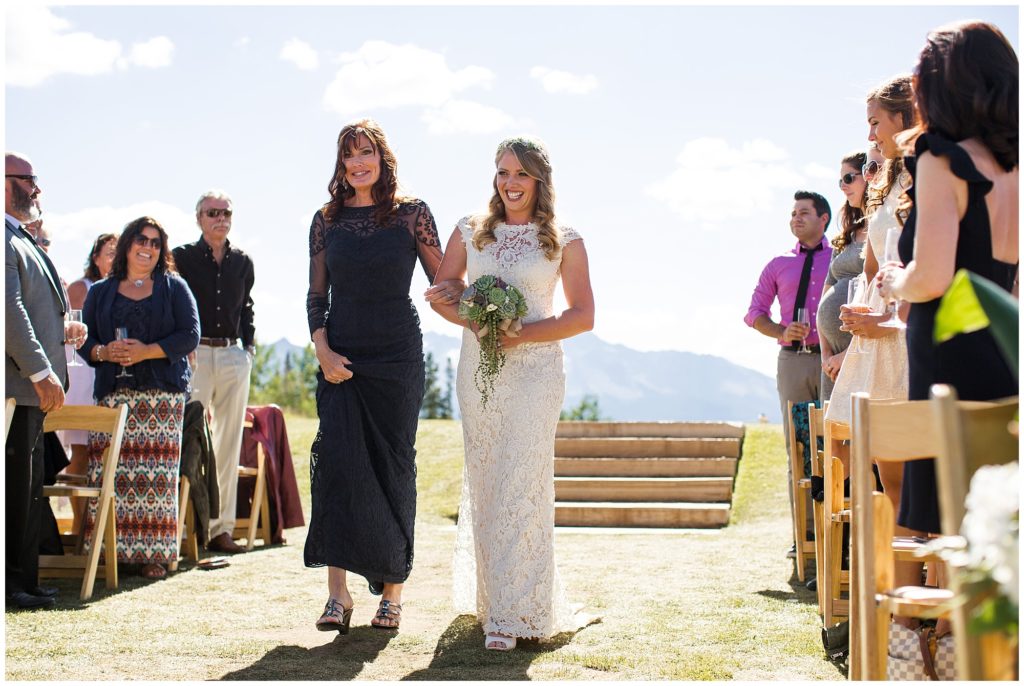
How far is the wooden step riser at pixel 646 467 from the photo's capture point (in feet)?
40.6

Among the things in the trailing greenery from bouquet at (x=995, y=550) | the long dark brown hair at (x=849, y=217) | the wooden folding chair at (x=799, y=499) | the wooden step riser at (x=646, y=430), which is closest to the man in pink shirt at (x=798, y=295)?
the wooden folding chair at (x=799, y=499)

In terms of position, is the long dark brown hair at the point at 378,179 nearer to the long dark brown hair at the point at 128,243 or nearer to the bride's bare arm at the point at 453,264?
the bride's bare arm at the point at 453,264

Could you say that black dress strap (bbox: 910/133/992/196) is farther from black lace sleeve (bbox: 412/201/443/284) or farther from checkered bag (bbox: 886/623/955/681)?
black lace sleeve (bbox: 412/201/443/284)

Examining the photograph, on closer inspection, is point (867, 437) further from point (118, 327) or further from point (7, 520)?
point (118, 327)

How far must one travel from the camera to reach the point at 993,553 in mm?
1670

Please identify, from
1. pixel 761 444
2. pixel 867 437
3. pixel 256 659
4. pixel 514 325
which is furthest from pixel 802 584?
pixel 761 444

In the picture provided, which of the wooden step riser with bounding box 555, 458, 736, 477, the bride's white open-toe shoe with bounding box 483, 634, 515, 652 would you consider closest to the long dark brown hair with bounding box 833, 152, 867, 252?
the bride's white open-toe shoe with bounding box 483, 634, 515, 652

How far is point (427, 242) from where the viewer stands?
5609 millimetres

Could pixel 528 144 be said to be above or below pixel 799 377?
above

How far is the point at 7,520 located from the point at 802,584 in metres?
4.46

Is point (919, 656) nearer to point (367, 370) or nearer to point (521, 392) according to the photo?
point (521, 392)

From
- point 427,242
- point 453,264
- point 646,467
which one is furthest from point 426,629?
point 646,467

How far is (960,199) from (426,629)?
10.9ft

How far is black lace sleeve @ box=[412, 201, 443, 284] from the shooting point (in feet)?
18.4
